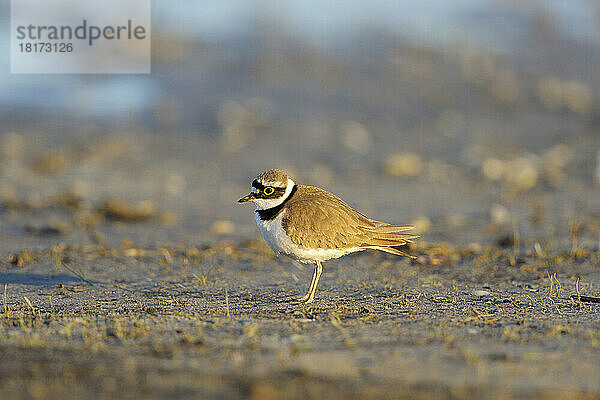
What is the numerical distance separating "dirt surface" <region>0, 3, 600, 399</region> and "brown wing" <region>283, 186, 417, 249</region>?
0.44 m

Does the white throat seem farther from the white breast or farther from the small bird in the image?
the white breast

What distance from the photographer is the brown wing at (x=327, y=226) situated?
5.26 m

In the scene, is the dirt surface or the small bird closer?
the dirt surface

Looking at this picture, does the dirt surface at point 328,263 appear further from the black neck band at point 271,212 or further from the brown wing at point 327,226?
the black neck band at point 271,212

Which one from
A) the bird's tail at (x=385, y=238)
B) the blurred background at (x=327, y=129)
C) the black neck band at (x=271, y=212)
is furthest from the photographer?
the blurred background at (x=327, y=129)

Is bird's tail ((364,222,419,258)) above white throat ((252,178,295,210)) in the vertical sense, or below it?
below

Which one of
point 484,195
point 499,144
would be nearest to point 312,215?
point 484,195

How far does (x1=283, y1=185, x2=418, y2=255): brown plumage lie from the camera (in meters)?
5.26

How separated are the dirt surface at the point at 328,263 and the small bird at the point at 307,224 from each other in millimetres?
394

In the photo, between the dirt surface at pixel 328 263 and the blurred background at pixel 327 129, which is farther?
the blurred background at pixel 327 129

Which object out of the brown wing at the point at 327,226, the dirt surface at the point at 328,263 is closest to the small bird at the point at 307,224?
the brown wing at the point at 327,226

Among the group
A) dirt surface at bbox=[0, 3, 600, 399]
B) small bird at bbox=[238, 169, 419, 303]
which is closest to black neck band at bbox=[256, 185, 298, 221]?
small bird at bbox=[238, 169, 419, 303]

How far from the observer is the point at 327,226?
5.36 metres

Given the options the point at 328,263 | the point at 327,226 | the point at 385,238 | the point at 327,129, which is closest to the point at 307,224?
the point at 327,226
